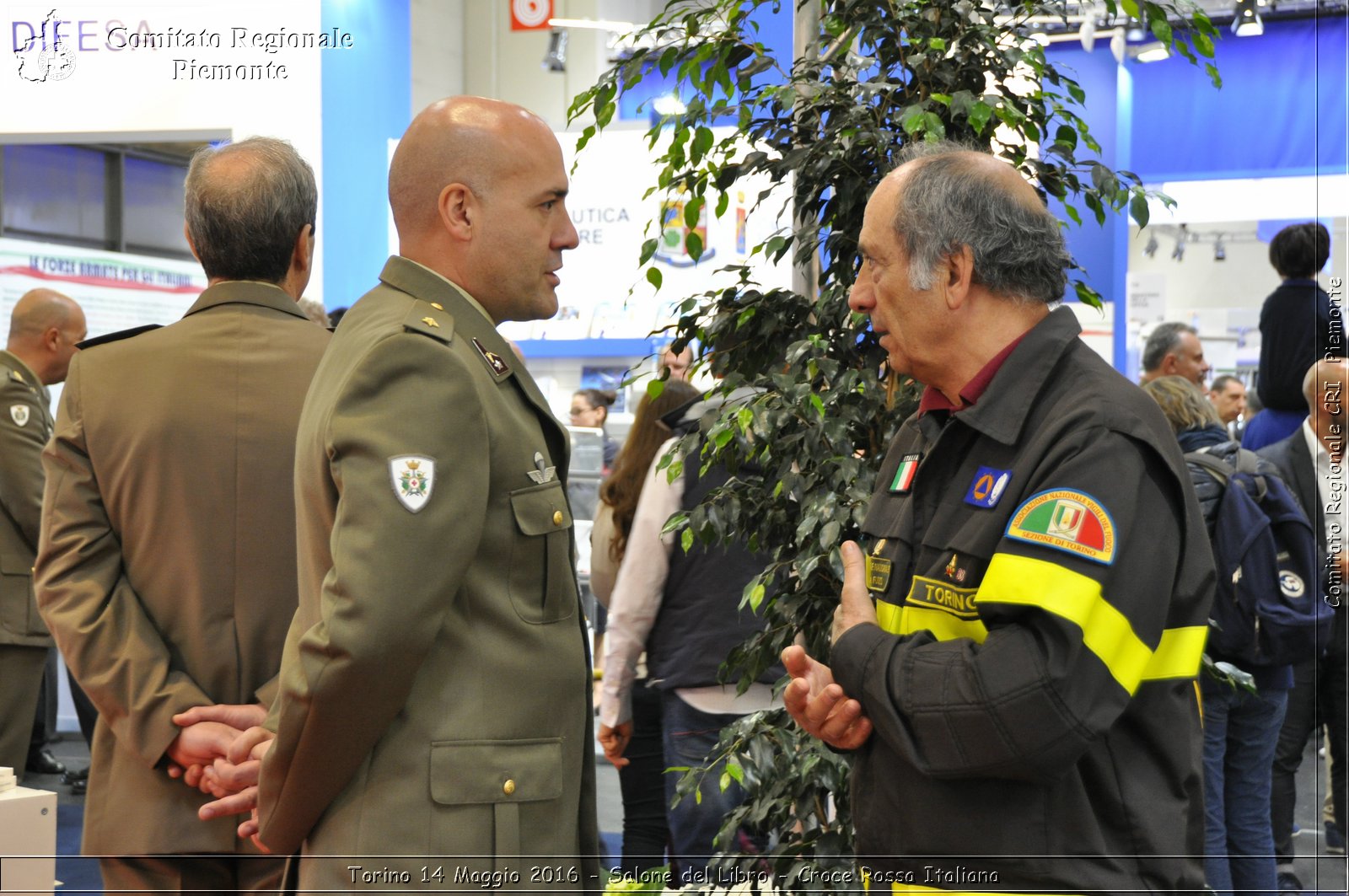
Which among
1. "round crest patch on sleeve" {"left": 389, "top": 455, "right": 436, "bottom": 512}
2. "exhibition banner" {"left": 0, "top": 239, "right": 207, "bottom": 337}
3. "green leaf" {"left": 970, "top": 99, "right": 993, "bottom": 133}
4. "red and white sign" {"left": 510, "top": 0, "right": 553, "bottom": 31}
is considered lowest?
"round crest patch on sleeve" {"left": 389, "top": 455, "right": 436, "bottom": 512}

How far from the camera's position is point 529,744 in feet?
4.92

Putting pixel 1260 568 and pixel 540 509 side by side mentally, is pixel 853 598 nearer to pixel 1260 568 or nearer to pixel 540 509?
pixel 540 509

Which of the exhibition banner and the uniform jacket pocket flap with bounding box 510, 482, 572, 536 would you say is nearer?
the uniform jacket pocket flap with bounding box 510, 482, 572, 536

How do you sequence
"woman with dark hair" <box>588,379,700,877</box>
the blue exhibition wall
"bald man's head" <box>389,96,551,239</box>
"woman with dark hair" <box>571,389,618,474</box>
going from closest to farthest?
"bald man's head" <box>389,96,551,239</box> < "woman with dark hair" <box>588,379,700,877</box> < the blue exhibition wall < "woman with dark hair" <box>571,389,618,474</box>

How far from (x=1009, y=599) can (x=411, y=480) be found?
67 centimetres

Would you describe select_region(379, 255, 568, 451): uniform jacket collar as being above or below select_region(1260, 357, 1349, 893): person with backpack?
above

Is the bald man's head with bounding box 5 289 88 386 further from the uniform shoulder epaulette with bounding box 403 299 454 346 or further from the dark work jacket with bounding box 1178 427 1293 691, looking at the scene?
the dark work jacket with bounding box 1178 427 1293 691

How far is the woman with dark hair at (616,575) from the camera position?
3.44 meters

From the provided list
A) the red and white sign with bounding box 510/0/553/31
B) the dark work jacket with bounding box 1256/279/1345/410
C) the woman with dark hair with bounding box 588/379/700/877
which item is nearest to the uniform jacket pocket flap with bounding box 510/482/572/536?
the woman with dark hair with bounding box 588/379/700/877

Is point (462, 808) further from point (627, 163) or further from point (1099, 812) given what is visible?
point (627, 163)

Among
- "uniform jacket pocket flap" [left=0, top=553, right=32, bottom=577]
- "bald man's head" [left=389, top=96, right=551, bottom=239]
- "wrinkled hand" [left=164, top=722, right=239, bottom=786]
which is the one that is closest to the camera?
"bald man's head" [left=389, top=96, right=551, bottom=239]

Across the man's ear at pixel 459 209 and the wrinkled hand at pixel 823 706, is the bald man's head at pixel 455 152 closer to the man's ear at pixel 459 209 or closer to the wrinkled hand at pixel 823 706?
the man's ear at pixel 459 209

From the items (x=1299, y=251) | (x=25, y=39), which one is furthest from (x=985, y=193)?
(x=25, y=39)

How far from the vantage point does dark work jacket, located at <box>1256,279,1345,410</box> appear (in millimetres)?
3953
